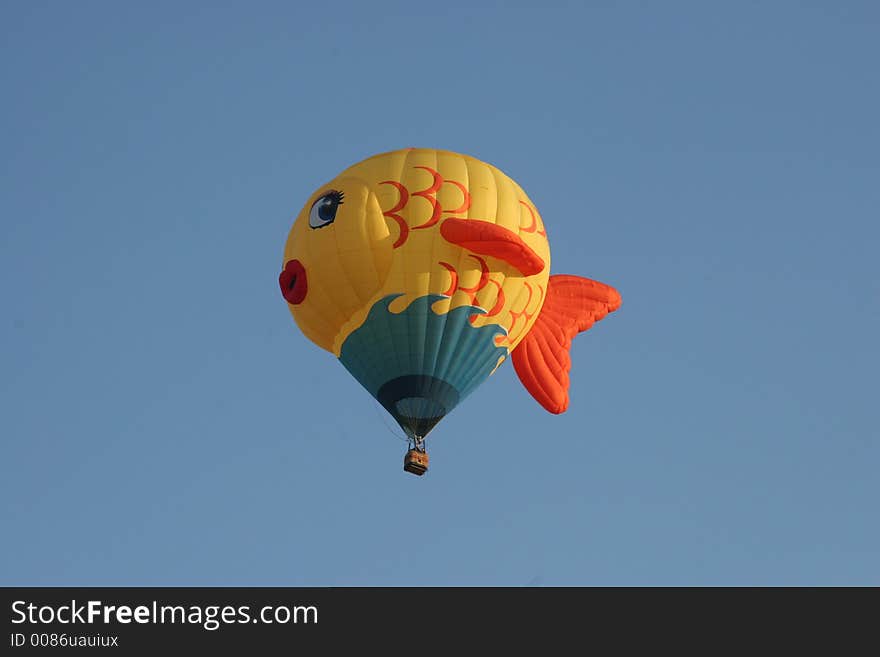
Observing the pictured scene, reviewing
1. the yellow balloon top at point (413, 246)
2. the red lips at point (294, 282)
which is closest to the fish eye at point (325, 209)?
the yellow balloon top at point (413, 246)

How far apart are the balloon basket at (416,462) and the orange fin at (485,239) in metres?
3.98

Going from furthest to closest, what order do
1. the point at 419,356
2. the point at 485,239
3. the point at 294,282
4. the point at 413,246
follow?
the point at 294,282, the point at 419,356, the point at 413,246, the point at 485,239

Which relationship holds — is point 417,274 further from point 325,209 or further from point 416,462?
point 416,462

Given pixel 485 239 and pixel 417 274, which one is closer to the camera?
pixel 485 239

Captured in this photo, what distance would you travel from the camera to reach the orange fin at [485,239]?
142 feet

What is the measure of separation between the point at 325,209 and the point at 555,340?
18.4 feet

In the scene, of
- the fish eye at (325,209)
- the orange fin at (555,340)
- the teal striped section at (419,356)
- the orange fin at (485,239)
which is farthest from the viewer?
the orange fin at (555,340)

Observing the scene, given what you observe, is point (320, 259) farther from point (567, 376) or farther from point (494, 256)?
point (567, 376)

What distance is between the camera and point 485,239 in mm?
43219

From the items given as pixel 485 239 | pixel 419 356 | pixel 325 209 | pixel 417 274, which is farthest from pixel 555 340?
pixel 325 209

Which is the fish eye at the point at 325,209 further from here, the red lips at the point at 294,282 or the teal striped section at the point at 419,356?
the teal striped section at the point at 419,356

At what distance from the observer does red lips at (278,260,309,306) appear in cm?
4409

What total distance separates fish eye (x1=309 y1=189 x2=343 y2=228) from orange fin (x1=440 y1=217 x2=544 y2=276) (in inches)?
84.6

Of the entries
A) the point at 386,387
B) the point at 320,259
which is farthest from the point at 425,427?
the point at 320,259
